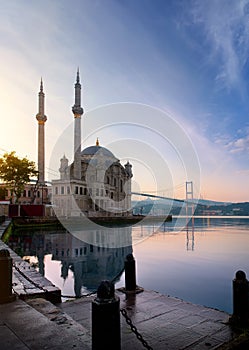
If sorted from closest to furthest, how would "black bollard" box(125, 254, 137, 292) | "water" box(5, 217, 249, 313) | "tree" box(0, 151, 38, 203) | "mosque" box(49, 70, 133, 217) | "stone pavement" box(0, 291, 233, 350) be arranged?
"stone pavement" box(0, 291, 233, 350), "black bollard" box(125, 254, 137, 292), "water" box(5, 217, 249, 313), "tree" box(0, 151, 38, 203), "mosque" box(49, 70, 133, 217)

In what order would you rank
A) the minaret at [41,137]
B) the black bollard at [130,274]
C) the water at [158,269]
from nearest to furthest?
the black bollard at [130,274] → the water at [158,269] → the minaret at [41,137]

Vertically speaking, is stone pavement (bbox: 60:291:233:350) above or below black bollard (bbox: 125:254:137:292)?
below

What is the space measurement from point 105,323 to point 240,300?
119 inches

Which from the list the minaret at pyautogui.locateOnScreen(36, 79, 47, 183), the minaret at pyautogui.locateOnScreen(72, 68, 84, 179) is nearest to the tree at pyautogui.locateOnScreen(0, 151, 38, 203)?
the minaret at pyautogui.locateOnScreen(36, 79, 47, 183)

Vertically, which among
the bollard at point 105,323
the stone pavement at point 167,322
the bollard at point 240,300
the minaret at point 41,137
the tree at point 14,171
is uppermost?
the minaret at point 41,137

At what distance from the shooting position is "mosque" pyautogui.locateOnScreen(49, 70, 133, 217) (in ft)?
176

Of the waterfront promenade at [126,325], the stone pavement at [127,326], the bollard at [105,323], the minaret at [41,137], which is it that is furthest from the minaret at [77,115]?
the bollard at [105,323]

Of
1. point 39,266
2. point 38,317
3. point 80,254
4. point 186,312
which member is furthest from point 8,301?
point 80,254

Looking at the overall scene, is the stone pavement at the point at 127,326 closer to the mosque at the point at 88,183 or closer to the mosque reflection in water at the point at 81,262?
the mosque reflection in water at the point at 81,262

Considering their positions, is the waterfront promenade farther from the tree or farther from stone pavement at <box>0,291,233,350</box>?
the tree

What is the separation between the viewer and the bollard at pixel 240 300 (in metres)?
4.83

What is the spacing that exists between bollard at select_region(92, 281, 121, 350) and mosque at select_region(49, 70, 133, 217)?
4722 cm

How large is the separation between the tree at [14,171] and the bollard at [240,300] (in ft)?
118

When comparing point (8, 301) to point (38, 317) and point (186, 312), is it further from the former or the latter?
point (186, 312)
